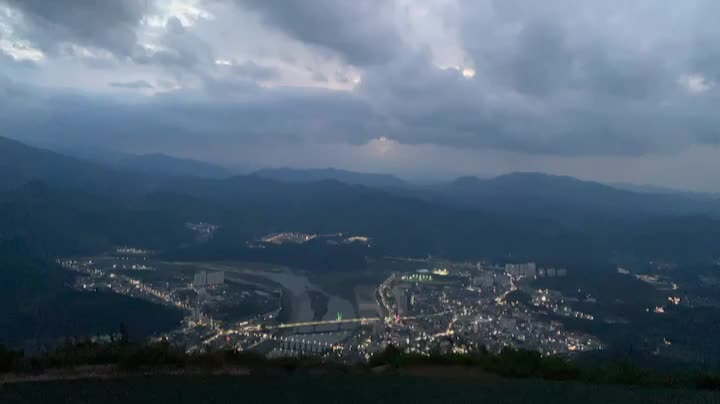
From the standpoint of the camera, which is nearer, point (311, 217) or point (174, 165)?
point (311, 217)

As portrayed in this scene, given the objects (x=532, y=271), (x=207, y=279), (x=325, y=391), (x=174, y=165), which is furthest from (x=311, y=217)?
(x=174, y=165)

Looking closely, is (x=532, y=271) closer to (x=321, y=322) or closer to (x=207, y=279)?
(x=321, y=322)

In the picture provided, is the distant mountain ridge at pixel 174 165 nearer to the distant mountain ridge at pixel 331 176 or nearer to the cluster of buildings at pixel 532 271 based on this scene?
the distant mountain ridge at pixel 331 176

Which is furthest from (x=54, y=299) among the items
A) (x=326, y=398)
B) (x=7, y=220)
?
(x=326, y=398)

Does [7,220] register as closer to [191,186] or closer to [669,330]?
[191,186]

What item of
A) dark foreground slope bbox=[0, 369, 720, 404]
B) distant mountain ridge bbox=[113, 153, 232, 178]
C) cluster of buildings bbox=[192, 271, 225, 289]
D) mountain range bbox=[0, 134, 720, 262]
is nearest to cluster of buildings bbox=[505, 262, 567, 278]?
mountain range bbox=[0, 134, 720, 262]

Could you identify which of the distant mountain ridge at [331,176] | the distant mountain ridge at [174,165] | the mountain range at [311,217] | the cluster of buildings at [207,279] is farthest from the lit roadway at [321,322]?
the distant mountain ridge at [174,165]

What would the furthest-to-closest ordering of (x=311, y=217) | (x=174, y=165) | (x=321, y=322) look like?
(x=174, y=165)
(x=311, y=217)
(x=321, y=322)

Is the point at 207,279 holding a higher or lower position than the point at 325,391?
lower

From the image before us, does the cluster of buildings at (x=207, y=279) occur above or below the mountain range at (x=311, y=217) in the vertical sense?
below
